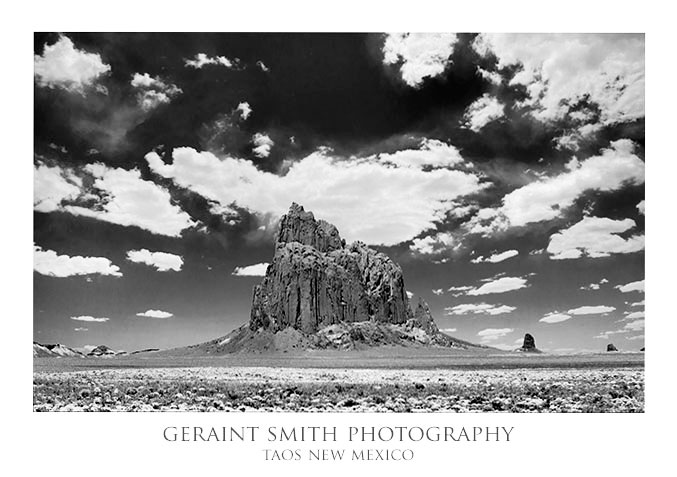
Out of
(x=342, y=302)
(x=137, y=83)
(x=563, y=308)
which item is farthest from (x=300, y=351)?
(x=137, y=83)

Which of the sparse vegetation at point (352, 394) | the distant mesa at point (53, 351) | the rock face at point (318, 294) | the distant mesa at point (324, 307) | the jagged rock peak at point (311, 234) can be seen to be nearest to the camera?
the sparse vegetation at point (352, 394)

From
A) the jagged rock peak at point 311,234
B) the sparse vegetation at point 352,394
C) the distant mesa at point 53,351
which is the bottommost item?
the sparse vegetation at point 352,394

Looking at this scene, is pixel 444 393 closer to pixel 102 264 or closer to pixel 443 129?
pixel 443 129

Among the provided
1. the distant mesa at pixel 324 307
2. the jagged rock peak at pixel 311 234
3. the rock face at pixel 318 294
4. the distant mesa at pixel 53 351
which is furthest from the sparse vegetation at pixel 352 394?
the rock face at pixel 318 294

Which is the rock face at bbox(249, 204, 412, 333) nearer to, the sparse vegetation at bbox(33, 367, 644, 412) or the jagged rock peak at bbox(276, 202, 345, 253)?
the jagged rock peak at bbox(276, 202, 345, 253)

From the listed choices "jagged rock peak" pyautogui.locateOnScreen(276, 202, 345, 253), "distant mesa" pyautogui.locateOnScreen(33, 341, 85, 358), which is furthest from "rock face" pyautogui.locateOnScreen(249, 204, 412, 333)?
"distant mesa" pyautogui.locateOnScreen(33, 341, 85, 358)

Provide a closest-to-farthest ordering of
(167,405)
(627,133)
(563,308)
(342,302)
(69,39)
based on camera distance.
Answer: (167,405), (69,39), (627,133), (563,308), (342,302)

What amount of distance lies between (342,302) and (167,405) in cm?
8561

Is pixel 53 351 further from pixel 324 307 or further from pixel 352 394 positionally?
pixel 324 307

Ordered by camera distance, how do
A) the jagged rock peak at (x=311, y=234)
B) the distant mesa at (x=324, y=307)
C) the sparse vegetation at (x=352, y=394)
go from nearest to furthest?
the sparse vegetation at (x=352, y=394) < the jagged rock peak at (x=311, y=234) < the distant mesa at (x=324, y=307)

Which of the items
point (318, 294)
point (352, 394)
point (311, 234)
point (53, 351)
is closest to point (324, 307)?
point (318, 294)

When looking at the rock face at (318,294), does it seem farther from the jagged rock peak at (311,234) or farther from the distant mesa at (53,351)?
the distant mesa at (53,351)

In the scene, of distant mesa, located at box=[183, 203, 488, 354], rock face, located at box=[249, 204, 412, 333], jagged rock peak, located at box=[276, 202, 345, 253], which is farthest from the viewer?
rock face, located at box=[249, 204, 412, 333]
